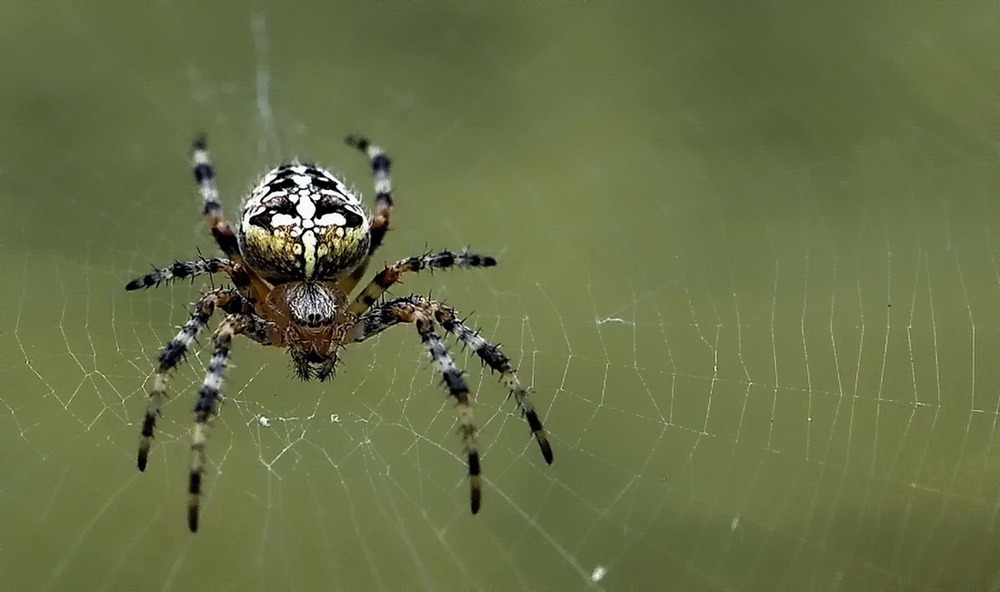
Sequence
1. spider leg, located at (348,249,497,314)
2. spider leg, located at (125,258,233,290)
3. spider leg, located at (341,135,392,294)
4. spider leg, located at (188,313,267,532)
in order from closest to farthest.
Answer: spider leg, located at (188,313,267,532), spider leg, located at (125,258,233,290), spider leg, located at (348,249,497,314), spider leg, located at (341,135,392,294)

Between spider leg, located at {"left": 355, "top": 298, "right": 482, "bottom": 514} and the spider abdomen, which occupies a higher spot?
the spider abdomen

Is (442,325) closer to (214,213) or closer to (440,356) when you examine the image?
(440,356)

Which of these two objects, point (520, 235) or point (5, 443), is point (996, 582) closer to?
point (520, 235)

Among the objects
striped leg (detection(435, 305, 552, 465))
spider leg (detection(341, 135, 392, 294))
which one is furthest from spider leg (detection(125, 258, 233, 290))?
striped leg (detection(435, 305, 552, 465))

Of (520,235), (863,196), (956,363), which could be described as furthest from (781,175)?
(956,363)

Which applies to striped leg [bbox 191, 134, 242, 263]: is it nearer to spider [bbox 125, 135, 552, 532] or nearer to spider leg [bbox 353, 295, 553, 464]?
spider [bbox 125, 135, 552, 532]

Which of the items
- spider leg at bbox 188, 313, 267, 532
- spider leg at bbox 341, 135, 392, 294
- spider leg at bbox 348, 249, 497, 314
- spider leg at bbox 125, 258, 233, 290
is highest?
spider leg at bbox 341, 135, 392, 294

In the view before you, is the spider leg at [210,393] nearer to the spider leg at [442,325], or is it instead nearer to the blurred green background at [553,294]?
the blurred green background at [553,294]
